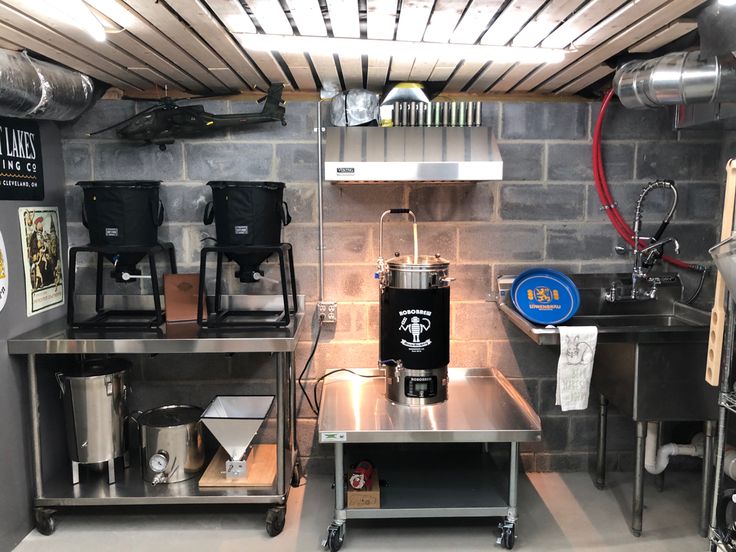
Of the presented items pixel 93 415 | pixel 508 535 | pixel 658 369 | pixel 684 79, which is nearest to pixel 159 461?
pixel 93 415

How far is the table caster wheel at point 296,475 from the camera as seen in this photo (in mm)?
3182

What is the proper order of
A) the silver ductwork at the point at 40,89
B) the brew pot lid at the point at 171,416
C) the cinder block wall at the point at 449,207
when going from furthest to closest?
the cinder block wall at the point at 449,207
the brew pot lid at the point at 171,416
the silver ductwork at the point at 40,89

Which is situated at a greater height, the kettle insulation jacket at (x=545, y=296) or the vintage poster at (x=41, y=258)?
the vintage poster at (x=41, y=258)

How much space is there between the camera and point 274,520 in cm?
274

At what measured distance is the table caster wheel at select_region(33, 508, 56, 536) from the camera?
2730 mm

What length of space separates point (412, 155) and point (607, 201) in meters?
1.06

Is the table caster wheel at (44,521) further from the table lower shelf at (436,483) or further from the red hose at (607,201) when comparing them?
the red hose at (607,201)

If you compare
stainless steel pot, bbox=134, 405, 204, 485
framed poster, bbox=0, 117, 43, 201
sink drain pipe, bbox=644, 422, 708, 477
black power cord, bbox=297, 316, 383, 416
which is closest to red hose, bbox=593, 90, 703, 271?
sink drain pipe, bbox=644, 422, 708, 477

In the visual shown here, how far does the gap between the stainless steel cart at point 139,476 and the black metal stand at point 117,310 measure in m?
0.07

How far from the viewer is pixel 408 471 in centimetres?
305

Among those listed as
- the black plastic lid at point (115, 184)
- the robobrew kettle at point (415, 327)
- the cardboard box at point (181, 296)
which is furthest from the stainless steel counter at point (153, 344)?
the black plastic lid at point (115, 184)

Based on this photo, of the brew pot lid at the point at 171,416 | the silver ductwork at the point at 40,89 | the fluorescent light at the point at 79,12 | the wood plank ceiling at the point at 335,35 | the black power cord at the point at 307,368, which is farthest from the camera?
the black power cord at the point at 307,368

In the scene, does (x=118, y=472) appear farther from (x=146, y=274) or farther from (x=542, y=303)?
(x=542, y=303)

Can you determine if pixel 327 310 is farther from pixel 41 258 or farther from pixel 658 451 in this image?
pixel 658 451
